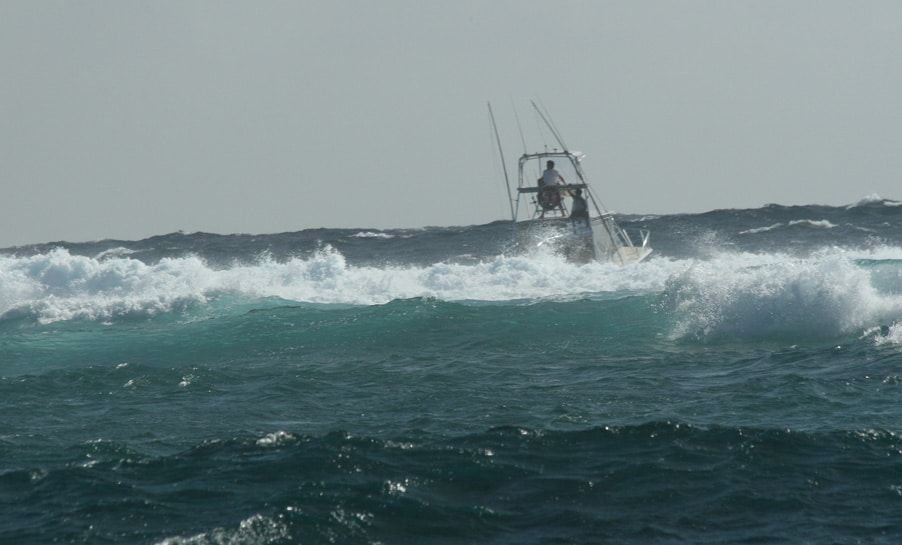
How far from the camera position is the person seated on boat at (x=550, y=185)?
25203 millimetres

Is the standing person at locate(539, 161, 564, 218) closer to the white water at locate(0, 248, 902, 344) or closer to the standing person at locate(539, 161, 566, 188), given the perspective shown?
the standing person at locate(539, 161, 566, 188)

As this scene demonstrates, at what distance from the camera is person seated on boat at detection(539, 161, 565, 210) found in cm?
2520

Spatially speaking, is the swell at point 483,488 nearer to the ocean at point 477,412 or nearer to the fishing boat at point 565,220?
the ocean at point 477,412

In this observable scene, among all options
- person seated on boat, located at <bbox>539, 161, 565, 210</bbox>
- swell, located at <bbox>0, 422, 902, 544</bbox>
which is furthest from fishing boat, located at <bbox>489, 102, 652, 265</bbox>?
swell, located at <bbox>0, 422, 902, 544</bbox>

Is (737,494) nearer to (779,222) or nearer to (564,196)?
(564,196)

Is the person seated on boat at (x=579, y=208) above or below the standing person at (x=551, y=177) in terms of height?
below

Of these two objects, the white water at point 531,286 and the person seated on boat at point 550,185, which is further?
the person seated on boat at point 550,185

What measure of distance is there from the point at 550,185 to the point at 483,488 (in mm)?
17111

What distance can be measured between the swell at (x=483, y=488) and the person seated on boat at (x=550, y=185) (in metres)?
15.5

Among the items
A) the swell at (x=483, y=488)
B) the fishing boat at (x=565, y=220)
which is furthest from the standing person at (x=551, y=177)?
the swell at (x=483, y=488)

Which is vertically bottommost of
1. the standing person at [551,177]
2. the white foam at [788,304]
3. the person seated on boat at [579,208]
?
the white foam at [788,304]

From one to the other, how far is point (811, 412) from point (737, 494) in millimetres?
2868

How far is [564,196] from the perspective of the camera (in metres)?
25.5

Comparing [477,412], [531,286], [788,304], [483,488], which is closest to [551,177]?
[531,286]
